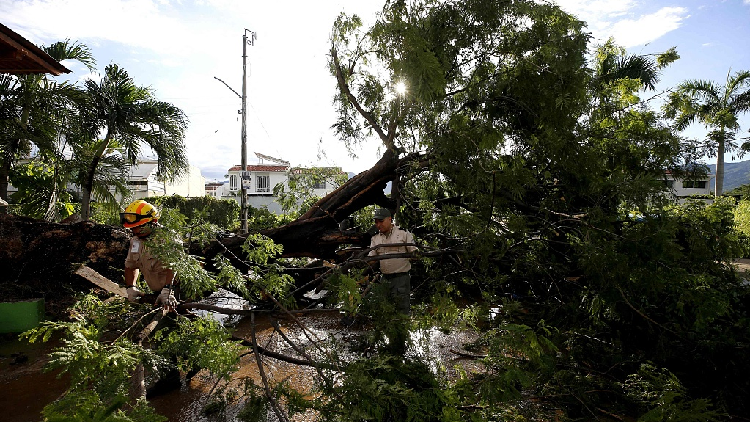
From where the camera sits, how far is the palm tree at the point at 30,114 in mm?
7789

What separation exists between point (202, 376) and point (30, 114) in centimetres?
713

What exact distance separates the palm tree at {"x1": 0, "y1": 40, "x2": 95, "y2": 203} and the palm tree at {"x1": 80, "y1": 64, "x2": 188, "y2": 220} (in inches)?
17.4

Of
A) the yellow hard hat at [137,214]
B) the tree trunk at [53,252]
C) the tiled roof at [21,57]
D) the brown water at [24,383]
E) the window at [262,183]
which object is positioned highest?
the tiled roof at [21,57]

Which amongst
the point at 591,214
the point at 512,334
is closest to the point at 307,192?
the point at 591,214

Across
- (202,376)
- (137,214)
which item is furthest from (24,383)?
(137,214)

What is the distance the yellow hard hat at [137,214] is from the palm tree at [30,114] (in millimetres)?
6533

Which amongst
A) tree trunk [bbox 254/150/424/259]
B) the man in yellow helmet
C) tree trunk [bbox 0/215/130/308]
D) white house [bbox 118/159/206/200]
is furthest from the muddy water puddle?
white house [bbox 118/159/206/200]

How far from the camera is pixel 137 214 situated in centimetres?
316

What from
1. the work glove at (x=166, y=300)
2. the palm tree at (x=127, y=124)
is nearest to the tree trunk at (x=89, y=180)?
the palm tree at (x=127, y=124)

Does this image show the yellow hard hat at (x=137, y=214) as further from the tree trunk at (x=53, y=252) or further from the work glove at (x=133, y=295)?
the tree trunk at (x=53, y=252)

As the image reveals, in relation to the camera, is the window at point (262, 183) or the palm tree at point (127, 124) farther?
the window at point (262, 183)

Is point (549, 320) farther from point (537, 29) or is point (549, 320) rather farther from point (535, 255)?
point (537, 29)

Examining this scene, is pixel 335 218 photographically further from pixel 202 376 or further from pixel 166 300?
pixel 166 300

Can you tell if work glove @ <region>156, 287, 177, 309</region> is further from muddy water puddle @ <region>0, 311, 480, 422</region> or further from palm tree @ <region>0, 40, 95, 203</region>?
palm tree @ <region>0, 40, 95, 203</region>
